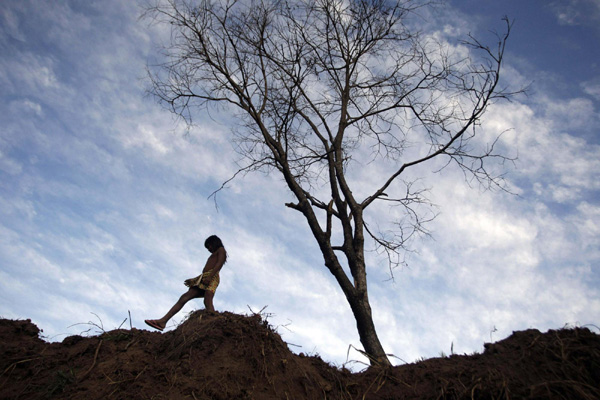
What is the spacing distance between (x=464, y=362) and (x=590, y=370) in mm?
1026

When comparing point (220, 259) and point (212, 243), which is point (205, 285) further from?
point (212, 243)

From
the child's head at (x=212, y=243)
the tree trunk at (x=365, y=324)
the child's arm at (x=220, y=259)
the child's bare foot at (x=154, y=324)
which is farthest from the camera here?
the child's head at (x=212, y=243)

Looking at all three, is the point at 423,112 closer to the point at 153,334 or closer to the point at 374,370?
the point at 374,370

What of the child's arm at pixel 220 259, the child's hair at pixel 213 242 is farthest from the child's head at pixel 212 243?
the child's arm at pixel 220 259

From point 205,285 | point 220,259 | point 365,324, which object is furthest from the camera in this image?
point 220,259

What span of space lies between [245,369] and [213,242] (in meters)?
3.42

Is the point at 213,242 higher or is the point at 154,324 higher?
the point at 213,242

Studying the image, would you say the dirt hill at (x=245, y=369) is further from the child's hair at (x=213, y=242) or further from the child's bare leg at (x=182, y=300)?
the child's hair at (x=213, y=242)

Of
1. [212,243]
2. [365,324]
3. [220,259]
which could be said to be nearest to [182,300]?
[220,259]

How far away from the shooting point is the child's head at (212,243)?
269 inches

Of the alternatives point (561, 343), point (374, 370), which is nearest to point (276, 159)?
point (374, 370)

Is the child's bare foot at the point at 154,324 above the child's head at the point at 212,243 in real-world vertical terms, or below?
below

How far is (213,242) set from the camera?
6879 mm

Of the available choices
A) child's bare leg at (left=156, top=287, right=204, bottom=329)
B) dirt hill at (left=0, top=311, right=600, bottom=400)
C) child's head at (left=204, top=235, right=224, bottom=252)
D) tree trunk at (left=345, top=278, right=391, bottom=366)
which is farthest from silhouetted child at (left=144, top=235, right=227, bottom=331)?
tree trunk at (left=345, top=278, right=391, bottom=366)
